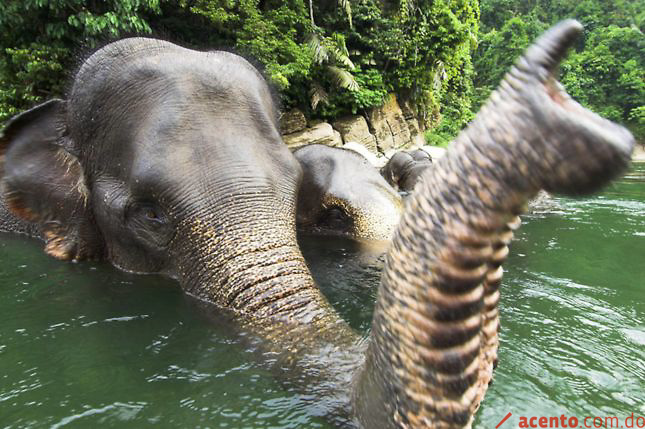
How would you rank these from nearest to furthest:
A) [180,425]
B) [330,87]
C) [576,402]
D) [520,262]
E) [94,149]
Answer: [180,425] → [576,402] → [94,149] → [520,262] → [330,87]

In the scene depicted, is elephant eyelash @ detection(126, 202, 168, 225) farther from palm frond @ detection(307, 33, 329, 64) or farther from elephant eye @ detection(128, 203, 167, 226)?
palm frond @ detection(307, 33, 329, 64)

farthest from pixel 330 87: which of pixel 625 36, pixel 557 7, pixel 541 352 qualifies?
pixel 557 7

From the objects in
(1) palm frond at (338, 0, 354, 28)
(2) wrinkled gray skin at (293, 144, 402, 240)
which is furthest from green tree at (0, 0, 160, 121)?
(1) palm frond at (338, 0, 354, 28)

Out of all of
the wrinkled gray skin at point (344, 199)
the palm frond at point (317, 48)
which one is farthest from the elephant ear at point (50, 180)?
the palm frond at point (317, 48)

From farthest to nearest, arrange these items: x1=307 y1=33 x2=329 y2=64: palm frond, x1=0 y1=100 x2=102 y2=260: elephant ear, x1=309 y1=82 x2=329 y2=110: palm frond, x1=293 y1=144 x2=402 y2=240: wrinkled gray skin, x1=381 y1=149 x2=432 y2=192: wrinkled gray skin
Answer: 1. x1=309 y1=82 x2=329 y2=110: palm frond
2. x1=307 y1=33 x2=329 y2=64: palm frond
3. x1=381 y1=149 x2=432 y2=192: wrinkled gray skin
4. x1=293 y1=144 x2=402 y2=240: wrinkled gray skin
5. x1=0 y1=100 x2=102 y2=260: elephant ear

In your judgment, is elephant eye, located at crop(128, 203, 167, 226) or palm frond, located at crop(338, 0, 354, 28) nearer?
elephant eye, located at crop(128, 203, 167, 226)

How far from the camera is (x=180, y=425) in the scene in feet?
5.14

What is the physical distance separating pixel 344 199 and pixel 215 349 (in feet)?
6.97

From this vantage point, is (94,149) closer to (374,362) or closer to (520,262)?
(374,362)

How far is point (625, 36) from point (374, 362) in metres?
39.8

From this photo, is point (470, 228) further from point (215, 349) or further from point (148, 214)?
point (148, 214)

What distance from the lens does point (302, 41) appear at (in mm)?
12852

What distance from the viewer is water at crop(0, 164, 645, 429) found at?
5.40 ft

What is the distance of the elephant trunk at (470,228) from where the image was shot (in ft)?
2.36
